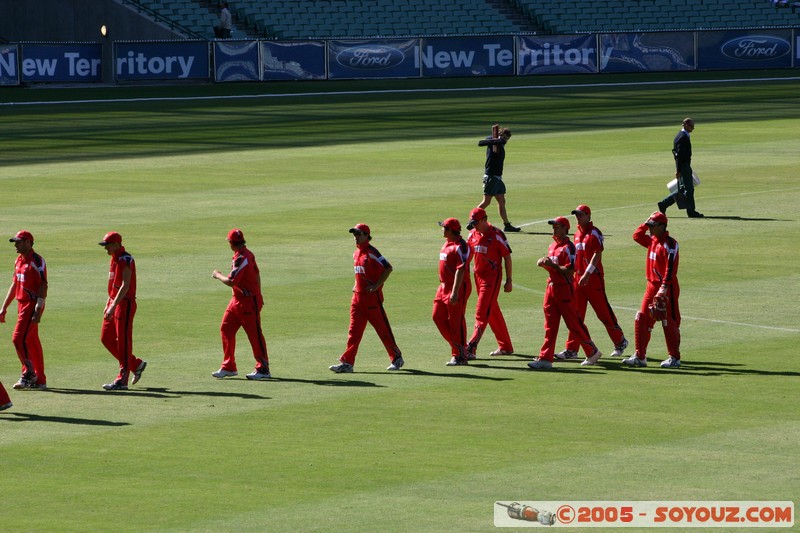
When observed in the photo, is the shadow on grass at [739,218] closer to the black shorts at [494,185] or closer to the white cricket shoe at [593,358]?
the black shorts at [494,185]

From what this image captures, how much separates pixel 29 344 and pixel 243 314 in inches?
87.6

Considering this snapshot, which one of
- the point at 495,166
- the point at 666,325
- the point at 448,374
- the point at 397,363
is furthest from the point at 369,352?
the point at 495,166

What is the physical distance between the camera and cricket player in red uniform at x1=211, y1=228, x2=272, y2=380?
16.8m

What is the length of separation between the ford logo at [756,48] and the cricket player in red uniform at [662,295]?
4848 centimetres

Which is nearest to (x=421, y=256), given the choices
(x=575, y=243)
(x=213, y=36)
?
(x=575, y=243)

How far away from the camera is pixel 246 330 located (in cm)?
1680

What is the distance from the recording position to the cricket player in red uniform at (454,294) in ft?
57.5

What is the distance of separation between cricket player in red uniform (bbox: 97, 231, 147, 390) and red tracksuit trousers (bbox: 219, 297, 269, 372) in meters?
0.92

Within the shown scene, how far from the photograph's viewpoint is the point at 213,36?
6450cm

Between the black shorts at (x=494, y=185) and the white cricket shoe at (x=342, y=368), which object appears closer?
the white cricket shoe at (x=342, y=368)

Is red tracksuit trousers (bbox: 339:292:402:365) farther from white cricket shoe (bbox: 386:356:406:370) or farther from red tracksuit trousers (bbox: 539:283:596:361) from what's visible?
red tracksuit trousers (bbox: 539:283:596:361)

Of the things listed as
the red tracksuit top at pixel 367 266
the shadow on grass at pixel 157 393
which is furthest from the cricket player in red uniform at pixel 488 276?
the shadow on grass at pixel 157 393

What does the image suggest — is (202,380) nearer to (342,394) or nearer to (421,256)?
(342,394)

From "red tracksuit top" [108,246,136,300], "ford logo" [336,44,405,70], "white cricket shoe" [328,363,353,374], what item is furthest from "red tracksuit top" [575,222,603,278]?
"ford logo" [336,44,405,70]
